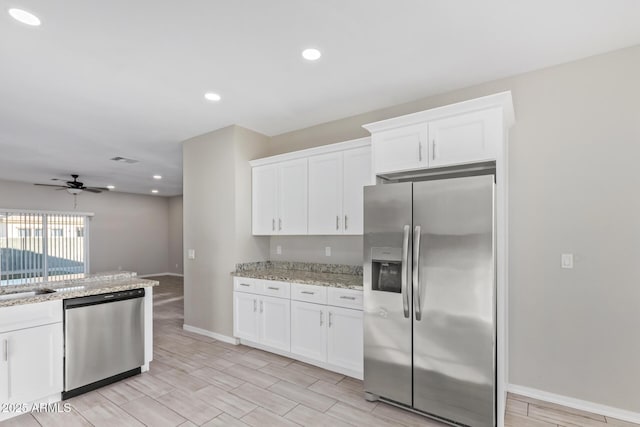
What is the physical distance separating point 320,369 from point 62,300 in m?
2.44

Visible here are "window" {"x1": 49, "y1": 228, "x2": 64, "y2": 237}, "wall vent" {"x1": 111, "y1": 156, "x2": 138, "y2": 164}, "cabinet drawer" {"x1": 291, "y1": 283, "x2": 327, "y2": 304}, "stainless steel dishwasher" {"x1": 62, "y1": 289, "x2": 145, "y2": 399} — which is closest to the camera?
"stainless steel dishwasher" {"x1": 62, "y1": 289, "x2": 145, "y2": 399}

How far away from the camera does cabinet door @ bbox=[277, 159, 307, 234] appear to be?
391 centimetres

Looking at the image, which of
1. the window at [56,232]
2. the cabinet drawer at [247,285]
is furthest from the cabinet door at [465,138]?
the window at [56,232]

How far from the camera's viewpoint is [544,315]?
2705 millimetres

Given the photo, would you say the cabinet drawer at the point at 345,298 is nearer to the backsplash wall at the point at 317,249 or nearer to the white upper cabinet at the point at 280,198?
the backsplash wall at the point at 317,249

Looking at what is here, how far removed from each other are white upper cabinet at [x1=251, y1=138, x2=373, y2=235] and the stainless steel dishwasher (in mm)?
1763

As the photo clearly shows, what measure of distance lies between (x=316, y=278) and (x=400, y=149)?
165 cm

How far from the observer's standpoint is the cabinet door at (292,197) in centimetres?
391

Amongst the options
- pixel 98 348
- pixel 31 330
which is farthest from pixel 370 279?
pixel 31 330

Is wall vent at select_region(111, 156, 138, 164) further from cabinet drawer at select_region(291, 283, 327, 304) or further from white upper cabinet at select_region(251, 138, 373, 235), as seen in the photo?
cabinet drawer at select_region(291, 283, 327, 304)

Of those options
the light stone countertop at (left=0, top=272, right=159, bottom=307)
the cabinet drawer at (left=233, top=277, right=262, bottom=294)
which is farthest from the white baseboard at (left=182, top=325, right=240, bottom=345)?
the light stone countertop at (left=0, top=272, right=159, bottom=307)

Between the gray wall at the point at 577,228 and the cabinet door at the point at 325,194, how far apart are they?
1689 millimetres

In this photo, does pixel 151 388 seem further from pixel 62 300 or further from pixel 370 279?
pixel 370 279

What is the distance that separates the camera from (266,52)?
8.18ft
